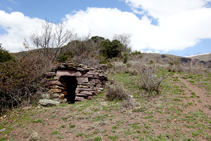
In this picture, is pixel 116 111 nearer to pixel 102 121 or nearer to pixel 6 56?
pixel 102 121

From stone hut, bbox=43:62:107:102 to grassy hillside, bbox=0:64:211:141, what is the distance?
889 mm

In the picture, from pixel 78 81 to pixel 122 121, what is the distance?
4.10 meters

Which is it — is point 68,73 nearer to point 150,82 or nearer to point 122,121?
point 122,121

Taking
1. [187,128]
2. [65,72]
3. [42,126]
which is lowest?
[42,126]

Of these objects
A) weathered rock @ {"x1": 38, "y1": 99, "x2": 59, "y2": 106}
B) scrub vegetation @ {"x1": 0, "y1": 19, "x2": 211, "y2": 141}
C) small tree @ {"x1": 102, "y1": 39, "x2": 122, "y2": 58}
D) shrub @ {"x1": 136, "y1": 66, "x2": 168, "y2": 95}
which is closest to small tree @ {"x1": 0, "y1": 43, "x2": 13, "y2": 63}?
scrub vegetation @ {"x1": 0, "y1": 19, "x2": 211, "y2": 141}

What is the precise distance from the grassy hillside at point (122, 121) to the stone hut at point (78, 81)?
889 mm

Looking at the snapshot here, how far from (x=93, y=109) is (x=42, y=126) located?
2077mm

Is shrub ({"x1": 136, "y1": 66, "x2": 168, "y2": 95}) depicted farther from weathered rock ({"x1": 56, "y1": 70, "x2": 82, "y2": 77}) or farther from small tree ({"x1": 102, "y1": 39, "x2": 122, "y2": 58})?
small tree ({"x1": 102, "y1": 39, "x2": 122, "y2": 58})

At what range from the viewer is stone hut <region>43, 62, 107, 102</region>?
788cm

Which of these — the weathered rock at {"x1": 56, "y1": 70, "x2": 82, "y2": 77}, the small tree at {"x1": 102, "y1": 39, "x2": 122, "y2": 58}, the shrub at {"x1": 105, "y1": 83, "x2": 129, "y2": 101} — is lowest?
the shrub at {"x1": 105, "y1": 83, "x2": 129, "y2": 101}

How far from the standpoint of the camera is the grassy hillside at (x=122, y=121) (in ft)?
13.6

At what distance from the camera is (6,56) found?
30.0 ft

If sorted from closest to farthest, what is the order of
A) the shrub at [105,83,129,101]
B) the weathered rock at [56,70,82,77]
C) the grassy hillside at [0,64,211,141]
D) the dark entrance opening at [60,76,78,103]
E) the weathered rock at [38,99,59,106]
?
the grassy hillside at [0,64,211,141] → the weathered rock at [38,99,59,106] → the shrub at [105,83,129,101] → the weathered rock at [56,70,82,77] → the dark entrance opening at [60,76,78,103]

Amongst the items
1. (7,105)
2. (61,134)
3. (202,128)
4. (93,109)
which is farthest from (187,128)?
(7,105)
